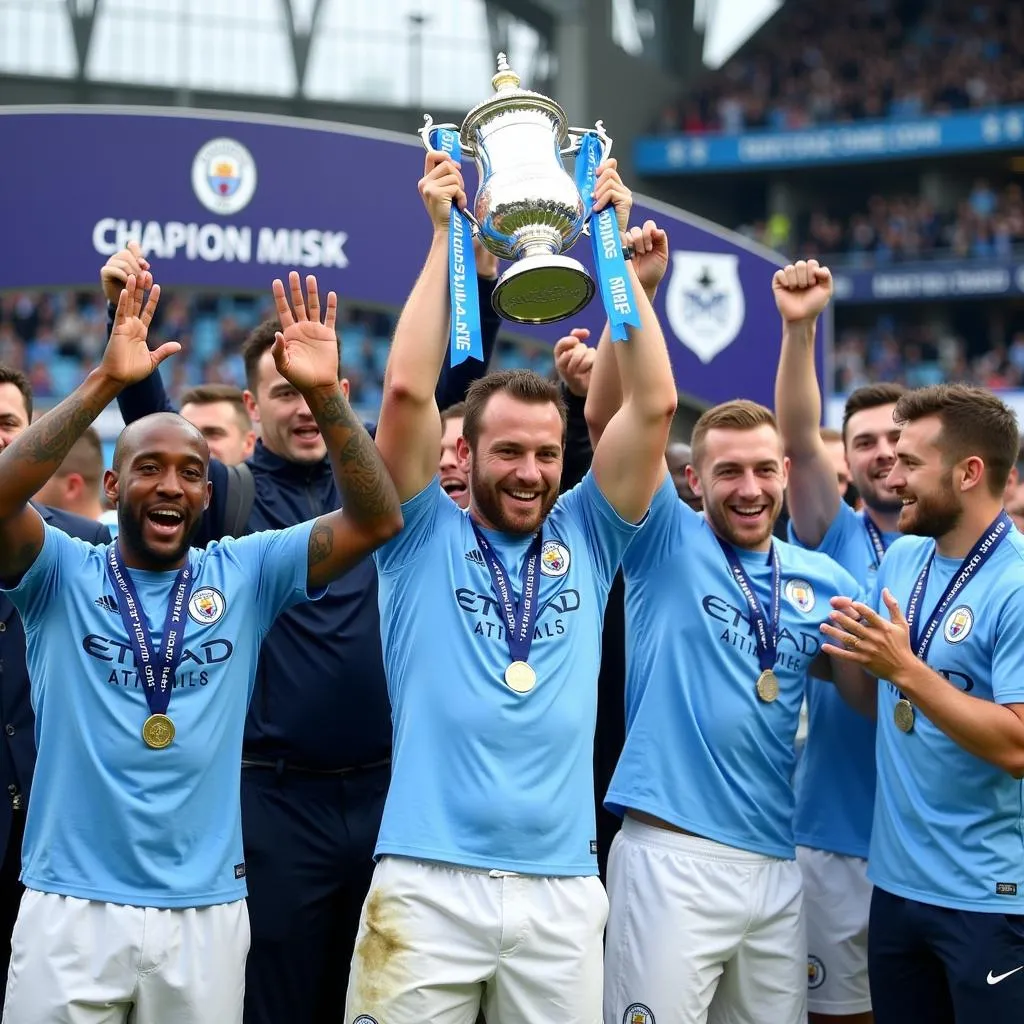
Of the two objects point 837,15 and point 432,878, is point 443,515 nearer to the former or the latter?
point 432,878

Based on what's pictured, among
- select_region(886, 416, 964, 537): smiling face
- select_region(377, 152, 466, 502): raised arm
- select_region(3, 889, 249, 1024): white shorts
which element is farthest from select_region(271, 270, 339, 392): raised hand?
select_region(886, 416, 964, 537): smiling face

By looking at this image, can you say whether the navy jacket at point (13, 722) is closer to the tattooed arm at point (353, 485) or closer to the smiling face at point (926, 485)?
the tattooed arm at point (353, 485)

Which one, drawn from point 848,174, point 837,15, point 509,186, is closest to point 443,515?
point 509,186

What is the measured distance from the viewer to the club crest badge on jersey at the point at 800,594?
13.5 ft

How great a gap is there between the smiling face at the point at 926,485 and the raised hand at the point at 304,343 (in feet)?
5.18

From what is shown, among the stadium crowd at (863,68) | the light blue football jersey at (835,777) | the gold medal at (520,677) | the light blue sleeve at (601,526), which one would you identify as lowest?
the light blue football jersey at (835,777)

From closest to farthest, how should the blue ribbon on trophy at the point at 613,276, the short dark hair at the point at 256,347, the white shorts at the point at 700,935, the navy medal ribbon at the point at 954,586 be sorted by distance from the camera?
the blue ribbon on trophy at the point at 613,276, the white shorts at the point at 700,935, the navy medal ribbon at the point at 954,586, the short dark hair at the point at 256,347

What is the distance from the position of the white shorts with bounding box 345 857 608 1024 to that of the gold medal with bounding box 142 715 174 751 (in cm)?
58

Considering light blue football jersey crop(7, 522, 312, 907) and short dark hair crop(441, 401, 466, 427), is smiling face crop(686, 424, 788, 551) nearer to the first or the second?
short dark hair crop(441, 401, 466, 427)

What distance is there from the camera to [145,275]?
3561 millimetres

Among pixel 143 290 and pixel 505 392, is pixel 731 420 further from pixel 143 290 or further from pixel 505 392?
pixel 143 290

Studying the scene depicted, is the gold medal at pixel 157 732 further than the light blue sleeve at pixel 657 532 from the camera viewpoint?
No

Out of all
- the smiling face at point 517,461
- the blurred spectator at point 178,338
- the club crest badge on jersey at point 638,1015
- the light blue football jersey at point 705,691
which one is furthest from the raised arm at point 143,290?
the blurred spectator at point 178,338

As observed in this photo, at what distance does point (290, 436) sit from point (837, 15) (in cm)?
3327
